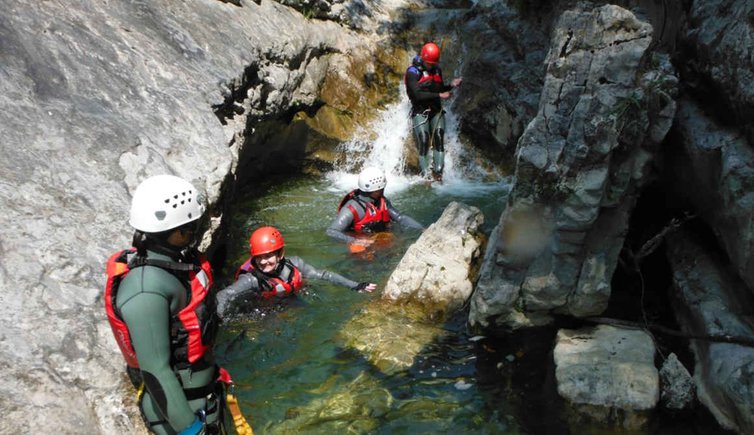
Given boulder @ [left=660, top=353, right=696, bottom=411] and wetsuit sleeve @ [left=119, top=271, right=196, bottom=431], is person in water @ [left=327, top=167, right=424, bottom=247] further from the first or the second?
wetsuit sleeve @ [left=119, top=271, right=196, bottom=431]

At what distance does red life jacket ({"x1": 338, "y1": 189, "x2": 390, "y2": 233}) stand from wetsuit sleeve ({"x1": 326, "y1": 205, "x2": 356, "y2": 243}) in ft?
0.29

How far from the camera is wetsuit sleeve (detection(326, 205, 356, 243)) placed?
804 centimetres

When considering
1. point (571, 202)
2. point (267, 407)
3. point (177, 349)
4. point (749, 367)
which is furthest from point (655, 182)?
point (177, 349)

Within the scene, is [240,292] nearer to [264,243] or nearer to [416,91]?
[264,243]

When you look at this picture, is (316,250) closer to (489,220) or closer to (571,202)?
(489,220)

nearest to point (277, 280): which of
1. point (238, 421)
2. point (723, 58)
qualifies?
point (238, 421)

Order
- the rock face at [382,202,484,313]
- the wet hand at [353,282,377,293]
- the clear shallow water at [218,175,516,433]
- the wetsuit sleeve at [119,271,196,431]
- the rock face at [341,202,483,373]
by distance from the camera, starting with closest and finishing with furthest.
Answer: the wetsuit sleeve at [119,271,196,431] → the clear shallow water at [218,175,516,433] → the rock face at [341,202,483,373] → the rock face at [382,202,484,313] → the wet hand at [353,282,377,293]

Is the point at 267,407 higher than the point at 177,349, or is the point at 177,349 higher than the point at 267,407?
the point at 177,349

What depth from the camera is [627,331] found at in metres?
4.98

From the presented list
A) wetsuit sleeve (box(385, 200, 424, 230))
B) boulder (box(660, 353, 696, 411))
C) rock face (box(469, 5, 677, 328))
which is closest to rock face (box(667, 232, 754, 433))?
boulder (box(660, 353, 696, 411))

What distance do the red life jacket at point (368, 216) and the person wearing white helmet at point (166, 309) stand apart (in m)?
4.92

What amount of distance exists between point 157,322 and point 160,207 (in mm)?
648

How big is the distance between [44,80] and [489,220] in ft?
21.5

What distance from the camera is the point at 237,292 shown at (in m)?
6.10
